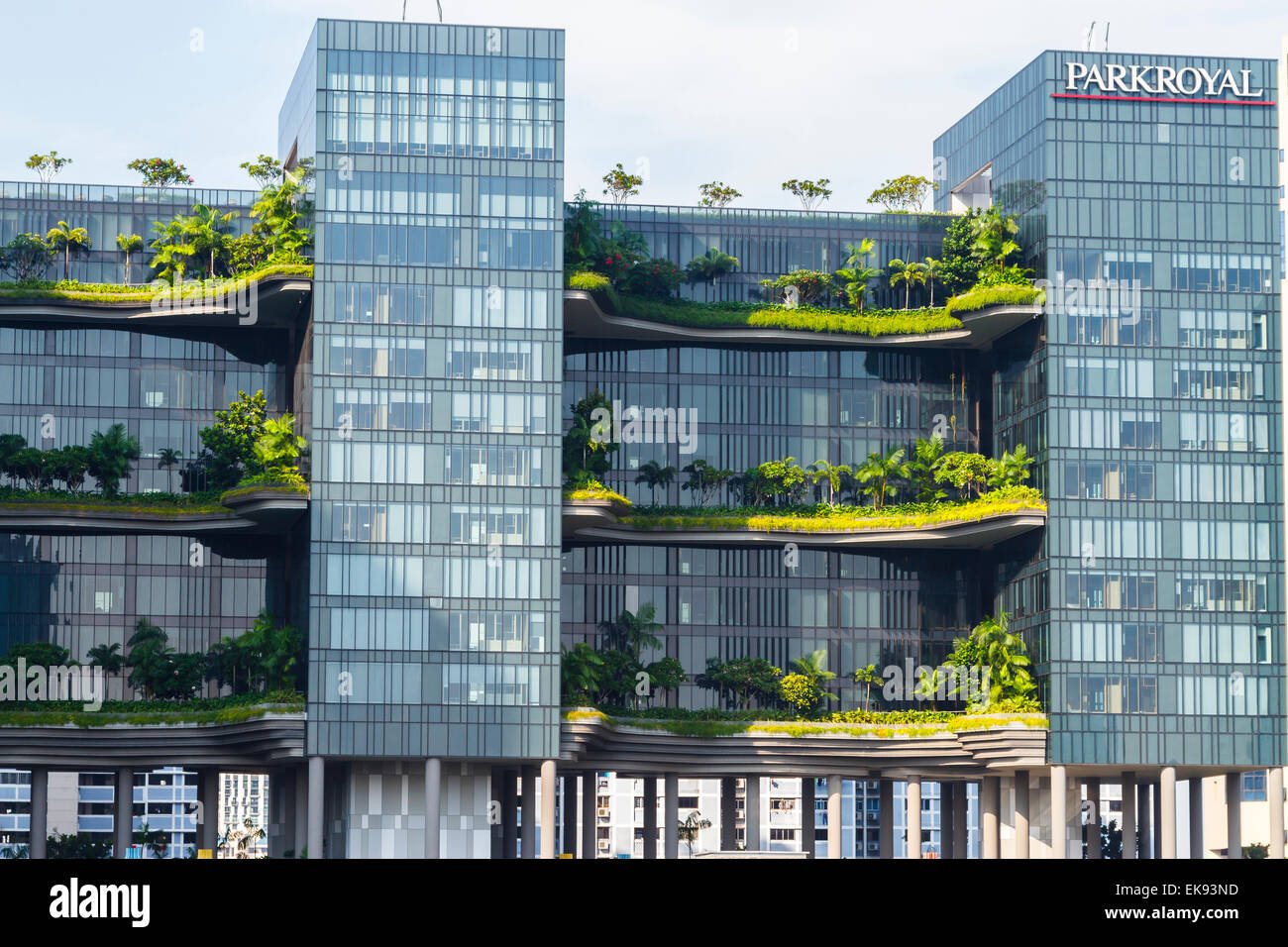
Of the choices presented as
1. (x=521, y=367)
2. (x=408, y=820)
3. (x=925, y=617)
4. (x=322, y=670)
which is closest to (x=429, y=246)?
(x=521, y=367)

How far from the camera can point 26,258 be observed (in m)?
116

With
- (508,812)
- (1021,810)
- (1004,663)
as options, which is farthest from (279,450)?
(1021,810)

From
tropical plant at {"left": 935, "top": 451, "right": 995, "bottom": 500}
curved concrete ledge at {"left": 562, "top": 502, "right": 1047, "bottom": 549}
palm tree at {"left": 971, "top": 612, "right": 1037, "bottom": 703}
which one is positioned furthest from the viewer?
tropical plant at {"left": 935, "top": 451, "right": 995, "bottom": 500}

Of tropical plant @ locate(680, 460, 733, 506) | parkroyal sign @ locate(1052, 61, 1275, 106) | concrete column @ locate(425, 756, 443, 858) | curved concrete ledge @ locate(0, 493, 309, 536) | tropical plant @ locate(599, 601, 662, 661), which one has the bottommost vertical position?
concrete column @ locate(425, 756, 443, 858)

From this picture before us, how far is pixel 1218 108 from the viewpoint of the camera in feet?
360

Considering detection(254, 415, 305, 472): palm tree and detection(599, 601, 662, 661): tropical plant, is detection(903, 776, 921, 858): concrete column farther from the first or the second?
detection(254, 415, 305, 472): palm tree

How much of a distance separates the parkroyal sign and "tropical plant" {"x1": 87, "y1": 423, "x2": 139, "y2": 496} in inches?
2298

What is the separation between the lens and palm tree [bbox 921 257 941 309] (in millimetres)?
116812

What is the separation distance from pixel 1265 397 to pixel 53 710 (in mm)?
70300

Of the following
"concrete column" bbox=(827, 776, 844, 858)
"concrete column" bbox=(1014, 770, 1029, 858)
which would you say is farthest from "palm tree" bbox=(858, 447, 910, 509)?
"concrete column" bbox=(1014, 770, 1029, 858)

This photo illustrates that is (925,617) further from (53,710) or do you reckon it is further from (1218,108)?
(53,710)

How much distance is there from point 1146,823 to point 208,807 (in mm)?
59793

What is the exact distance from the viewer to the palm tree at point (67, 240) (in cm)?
11512

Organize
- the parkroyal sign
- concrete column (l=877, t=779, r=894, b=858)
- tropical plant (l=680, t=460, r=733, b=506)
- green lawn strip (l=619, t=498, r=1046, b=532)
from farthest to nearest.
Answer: concrete column (l=877, t=779, r=894, b=858) < tropical plant (l=680, t=460, r=733, b=506) < green lawn strip (l=619, t=498, r=1046, b=532) < the parkroyal sign
